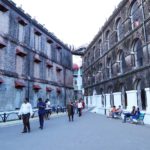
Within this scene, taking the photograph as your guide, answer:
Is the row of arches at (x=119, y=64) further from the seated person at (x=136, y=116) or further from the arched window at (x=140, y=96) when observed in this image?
the seated person at (x=136, y=116)

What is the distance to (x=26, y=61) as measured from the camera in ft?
64.2

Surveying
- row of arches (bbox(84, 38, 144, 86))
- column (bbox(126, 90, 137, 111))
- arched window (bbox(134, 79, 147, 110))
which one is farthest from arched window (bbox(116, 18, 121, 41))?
column (bbox(126, 90, 137, 111))

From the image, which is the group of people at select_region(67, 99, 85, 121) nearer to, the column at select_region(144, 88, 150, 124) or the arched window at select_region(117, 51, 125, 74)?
the arched window at select_region(117, 51, 125, 74)

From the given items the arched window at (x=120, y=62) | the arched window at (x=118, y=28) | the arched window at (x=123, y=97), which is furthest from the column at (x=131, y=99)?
the arched window at (x=118, y=28)

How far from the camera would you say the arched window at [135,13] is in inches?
621

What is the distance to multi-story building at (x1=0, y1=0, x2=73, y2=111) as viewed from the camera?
16516mm

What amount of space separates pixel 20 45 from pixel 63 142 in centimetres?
1338

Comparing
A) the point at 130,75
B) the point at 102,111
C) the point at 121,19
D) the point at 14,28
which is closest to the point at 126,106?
the point at 130,75

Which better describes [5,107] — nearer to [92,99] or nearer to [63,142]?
[63,142]

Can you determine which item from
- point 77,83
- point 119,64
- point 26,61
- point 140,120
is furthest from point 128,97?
point 77,83

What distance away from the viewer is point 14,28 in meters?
18.1

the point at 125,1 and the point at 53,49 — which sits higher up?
the point at 125,1

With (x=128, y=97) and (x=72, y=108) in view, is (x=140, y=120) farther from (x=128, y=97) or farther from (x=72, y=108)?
(x=72, y=108)

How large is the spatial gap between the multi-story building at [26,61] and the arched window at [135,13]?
34.3 feet
